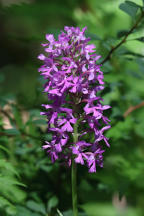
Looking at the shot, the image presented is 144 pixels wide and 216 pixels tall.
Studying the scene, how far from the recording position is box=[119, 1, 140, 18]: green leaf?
147cm

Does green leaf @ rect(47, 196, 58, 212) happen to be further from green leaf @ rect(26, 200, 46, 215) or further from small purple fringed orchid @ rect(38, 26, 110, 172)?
small purple fringed orchid @ rect(38, 26, 110, 172)

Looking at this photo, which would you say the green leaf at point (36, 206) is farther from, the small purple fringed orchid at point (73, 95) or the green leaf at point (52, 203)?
the small purple fringed orchid at point (73, 95)

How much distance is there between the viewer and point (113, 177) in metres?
2.44

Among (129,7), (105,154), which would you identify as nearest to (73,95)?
(129,7)

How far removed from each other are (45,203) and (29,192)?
130mm

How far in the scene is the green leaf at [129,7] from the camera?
1.47 m

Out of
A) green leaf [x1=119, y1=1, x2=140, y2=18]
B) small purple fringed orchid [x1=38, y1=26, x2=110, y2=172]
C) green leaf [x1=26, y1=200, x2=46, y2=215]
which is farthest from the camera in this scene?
green leaf [x1=26, y1=200, x2=46, y2=215]

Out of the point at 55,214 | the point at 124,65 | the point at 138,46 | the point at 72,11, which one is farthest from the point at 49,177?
the point at 72,11

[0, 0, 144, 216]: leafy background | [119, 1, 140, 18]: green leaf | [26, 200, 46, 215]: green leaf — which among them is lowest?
[26, 200, 46, 215]: green leaf

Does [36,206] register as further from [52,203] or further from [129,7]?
[129,7]

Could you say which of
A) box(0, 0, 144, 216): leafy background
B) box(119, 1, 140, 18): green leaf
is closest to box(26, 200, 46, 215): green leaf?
box(0, 0, 144, 216): leafy background

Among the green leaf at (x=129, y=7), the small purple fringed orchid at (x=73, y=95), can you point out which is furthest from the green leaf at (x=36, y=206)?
the green leaf at (x=129, y=7)

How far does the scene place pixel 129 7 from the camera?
1.50m

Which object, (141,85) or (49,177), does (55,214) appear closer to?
(49,177)
